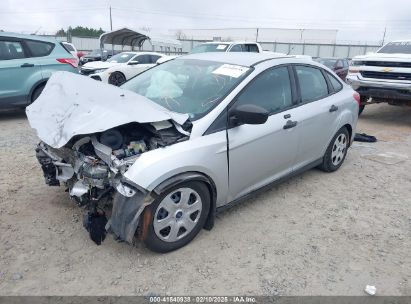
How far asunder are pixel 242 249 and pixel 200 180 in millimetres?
749

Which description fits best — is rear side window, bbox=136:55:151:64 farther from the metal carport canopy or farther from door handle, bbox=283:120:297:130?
door handle, bbox=283:120:297:130

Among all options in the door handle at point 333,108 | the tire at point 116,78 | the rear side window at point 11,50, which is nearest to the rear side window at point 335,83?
the door handle at point 333,108

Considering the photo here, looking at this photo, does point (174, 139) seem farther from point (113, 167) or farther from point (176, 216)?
point (176, 216)

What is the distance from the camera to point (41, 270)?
283 cm

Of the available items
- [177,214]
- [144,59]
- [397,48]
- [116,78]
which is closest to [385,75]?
[397,48]

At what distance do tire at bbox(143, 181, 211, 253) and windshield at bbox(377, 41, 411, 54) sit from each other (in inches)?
294

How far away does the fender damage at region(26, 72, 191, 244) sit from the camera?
2746 millimetres

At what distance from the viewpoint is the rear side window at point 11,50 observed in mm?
7270

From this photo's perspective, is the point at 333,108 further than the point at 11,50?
No

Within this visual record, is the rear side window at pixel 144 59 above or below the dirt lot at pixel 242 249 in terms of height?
above

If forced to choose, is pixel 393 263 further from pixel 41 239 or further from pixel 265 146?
pixel 41 239

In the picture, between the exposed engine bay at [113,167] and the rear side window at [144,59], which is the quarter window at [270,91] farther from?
the rear side window at [144,59]

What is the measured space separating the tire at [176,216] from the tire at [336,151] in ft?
7.68

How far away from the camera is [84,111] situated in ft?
9.77
